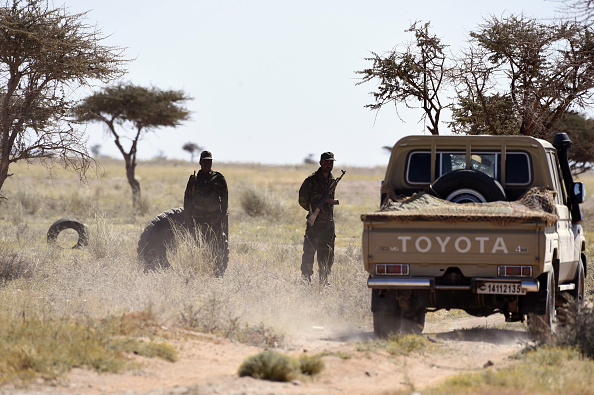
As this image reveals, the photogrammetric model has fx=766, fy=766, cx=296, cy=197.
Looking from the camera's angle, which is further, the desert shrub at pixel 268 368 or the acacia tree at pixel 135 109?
the acacia tree at pixel 135 109

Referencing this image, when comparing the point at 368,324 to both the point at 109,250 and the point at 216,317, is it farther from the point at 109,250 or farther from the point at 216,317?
the point at 109,250

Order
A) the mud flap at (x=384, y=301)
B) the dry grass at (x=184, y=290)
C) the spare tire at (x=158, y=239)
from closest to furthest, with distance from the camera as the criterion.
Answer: the mud flap at (x=384, y=301) → the dry grass at (x=184, y=290) → the spare tire at (x=158, y=239)

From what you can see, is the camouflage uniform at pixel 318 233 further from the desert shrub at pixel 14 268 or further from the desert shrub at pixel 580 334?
the desert shrub at pixel 580 334

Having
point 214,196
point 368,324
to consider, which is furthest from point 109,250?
point 368,324

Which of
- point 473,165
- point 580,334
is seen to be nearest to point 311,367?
point 580,334

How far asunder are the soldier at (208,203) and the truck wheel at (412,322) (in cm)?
421

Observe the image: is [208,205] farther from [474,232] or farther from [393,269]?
[474,232]

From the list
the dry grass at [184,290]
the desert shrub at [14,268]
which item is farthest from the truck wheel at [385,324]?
the desert shrub at [14,268]

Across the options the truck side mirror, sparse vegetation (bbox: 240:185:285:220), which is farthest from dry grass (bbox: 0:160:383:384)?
sparse vegetation (bbox: 240:185:285:220)

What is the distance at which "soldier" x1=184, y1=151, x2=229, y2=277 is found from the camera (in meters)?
11.6

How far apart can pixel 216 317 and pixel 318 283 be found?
3.03 meters

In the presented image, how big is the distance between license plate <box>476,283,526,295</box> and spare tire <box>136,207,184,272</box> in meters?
6.05

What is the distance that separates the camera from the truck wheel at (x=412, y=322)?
768 centimetres

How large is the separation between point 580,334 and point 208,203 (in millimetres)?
6325
